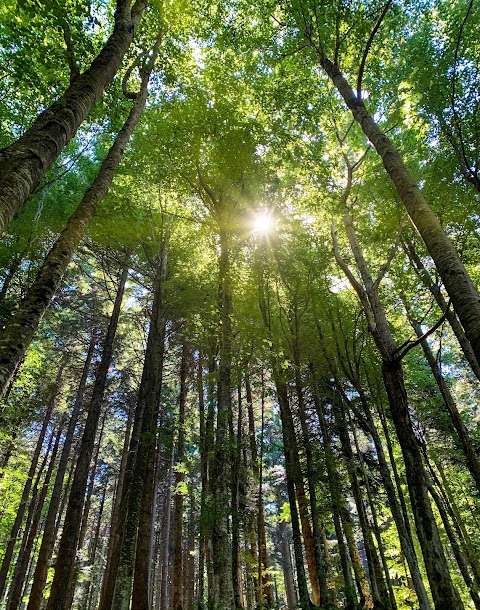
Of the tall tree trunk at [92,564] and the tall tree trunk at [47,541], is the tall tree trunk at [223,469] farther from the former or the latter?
the tall tree trunk at [92,564]

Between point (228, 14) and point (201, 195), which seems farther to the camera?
point (201, 195)

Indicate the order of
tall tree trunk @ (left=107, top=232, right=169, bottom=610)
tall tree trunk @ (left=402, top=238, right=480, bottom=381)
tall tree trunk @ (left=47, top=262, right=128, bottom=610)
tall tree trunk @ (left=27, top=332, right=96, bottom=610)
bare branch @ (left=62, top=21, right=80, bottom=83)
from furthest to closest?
tall tree trunk @ (left=27, top=332, right=96, bottom=610) < tall tree trunk @ (left=402, top=238, right=480, bottom=381) < tall tree trunk @ (left=47, top=262, right=128, bottom=610) < tall tree trunk @ (left=107, top=232, right=169, bottom=610) < bare branch @ (left=62, top=21, right=80, bottom=83)

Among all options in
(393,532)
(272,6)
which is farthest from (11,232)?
(393,532)

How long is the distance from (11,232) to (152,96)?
6.65 meters

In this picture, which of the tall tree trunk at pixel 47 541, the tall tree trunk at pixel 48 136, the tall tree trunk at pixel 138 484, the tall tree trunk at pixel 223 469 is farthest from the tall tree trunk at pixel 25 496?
the tall tree trunk at pixel 48 136

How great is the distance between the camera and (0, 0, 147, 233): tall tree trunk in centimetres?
301

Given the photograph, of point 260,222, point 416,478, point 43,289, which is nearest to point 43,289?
point 43,289

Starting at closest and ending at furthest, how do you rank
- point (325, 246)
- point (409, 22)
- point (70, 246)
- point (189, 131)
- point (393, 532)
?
point (70, 246), point (409, 22), point (189, 131), point (325, 246), point (393, 532)

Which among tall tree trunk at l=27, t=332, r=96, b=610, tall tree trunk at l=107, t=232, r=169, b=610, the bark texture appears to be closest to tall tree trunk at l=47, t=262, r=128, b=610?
tall tree trunk at l=107, t=232, r=169, b=610

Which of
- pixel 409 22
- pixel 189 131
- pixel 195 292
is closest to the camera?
pixel 409 22

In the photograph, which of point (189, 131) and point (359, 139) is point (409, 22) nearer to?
point (359, 139)

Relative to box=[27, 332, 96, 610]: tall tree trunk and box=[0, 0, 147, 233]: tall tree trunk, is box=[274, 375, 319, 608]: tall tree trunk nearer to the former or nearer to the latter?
box=[0, 0, 147, 233]: tall tree trunk

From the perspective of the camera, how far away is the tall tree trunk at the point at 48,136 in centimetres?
301

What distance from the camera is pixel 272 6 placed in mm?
7477
